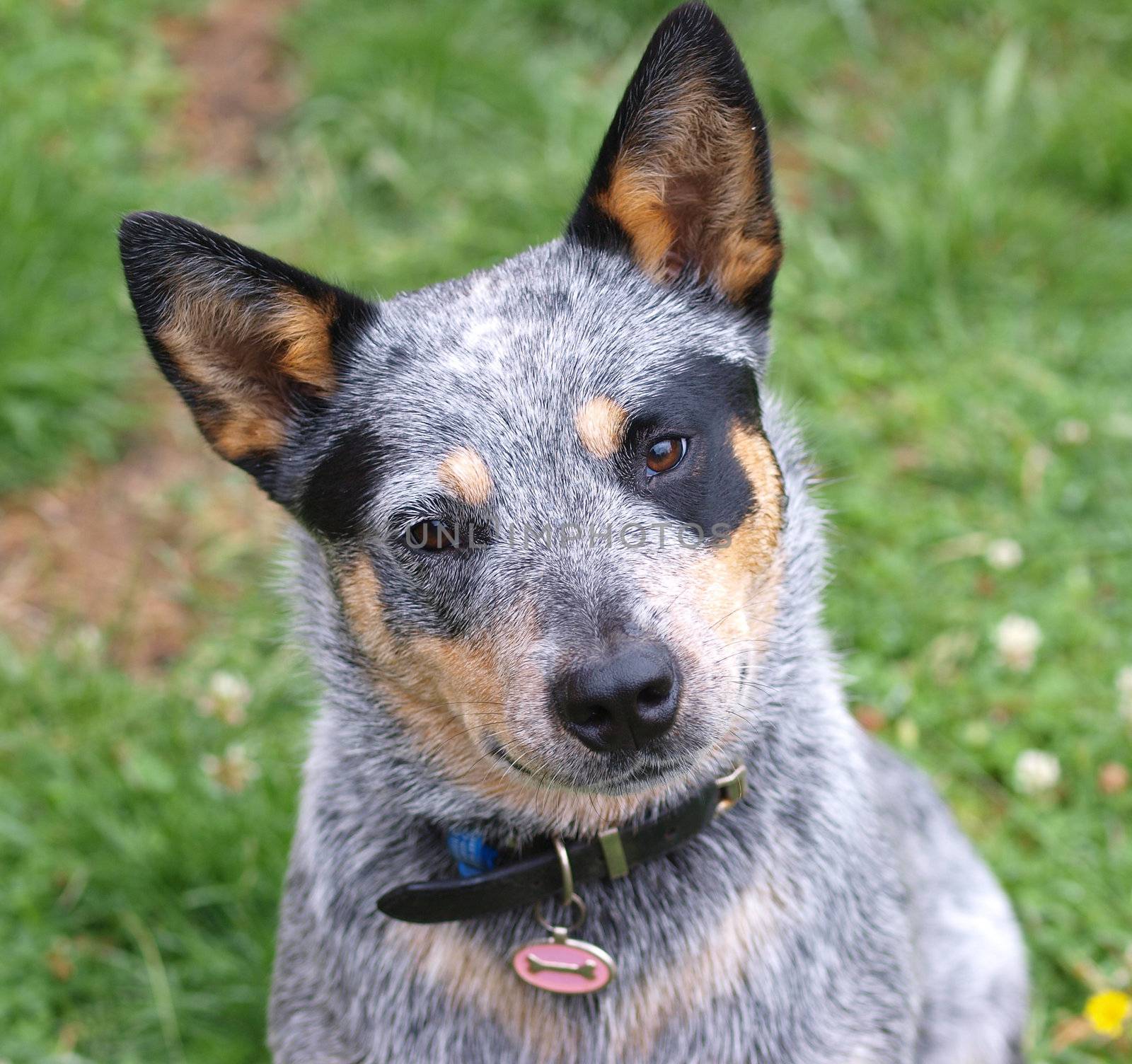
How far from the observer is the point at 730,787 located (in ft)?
9.04

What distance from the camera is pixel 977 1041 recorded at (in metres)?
3.33

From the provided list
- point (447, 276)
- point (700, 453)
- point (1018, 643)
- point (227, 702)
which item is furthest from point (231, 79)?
point (700, 453)

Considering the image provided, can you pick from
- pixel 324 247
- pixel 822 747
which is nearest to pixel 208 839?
pixel 822 747

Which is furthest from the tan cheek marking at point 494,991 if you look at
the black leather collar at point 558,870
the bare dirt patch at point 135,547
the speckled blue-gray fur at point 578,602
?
the bare dirt patch at point 135,547

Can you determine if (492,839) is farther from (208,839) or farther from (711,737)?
(208,839)

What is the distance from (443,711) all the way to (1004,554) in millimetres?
2669

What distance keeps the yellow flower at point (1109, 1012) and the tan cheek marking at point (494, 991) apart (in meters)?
1.66

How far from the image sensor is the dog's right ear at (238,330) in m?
2.56

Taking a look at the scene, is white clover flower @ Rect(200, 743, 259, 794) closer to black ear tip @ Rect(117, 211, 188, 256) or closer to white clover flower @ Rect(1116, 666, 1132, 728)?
black ear tip @ Rect(117, 211, 188, 256)

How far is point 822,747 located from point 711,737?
0.59 meters

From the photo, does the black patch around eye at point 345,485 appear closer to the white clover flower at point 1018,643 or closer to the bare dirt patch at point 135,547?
the bare dirt patch at point 135,547

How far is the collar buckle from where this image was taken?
2744mm

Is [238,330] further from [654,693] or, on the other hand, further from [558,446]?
[654,693]

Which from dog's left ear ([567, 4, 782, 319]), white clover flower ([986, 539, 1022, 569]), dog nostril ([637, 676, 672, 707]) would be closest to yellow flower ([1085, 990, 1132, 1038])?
white clover flower ([986, 539, 1022, 569])
